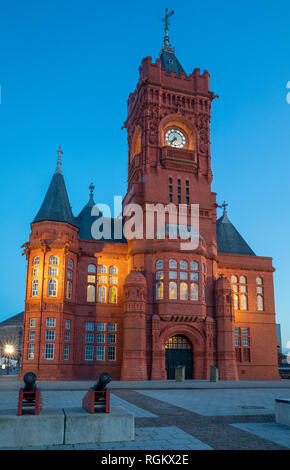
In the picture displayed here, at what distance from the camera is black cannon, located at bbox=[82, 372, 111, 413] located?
10609 mm

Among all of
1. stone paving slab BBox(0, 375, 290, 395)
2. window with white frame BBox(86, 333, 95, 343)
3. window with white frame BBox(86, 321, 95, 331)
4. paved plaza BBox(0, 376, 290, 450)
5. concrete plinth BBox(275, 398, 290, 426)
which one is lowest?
stone paving slab BBox(0, 375, 290, 395)

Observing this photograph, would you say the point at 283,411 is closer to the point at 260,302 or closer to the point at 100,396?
the point at 100,396

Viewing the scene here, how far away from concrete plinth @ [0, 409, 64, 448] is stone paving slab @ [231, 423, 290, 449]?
529 cm

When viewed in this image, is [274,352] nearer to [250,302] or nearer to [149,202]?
[250,302]

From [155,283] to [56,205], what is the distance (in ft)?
39.2

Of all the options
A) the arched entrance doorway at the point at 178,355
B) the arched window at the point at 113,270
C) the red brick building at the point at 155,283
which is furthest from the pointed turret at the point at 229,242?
the arched window at the point at 113,270

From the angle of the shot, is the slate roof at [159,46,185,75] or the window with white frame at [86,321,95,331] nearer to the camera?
the window with white frame at [86,321,95,331]

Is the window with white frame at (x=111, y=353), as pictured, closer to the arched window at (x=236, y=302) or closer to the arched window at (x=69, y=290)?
the arched window at (x=69, y=290)

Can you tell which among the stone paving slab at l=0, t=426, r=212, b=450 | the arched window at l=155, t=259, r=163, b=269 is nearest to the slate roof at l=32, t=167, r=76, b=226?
the arched window at l=155, t=259, r=163, b=269

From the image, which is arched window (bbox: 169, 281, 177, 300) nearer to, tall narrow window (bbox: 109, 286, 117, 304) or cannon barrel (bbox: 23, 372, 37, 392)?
tall narrow window (bbox: 109, 286, 117, 304)

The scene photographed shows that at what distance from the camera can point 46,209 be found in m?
39.4

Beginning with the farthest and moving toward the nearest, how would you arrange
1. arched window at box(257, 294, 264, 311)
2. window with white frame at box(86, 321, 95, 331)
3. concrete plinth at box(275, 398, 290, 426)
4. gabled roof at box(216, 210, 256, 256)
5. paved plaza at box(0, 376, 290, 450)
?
gabled roof at box(216, 210, 256, 256) < arched window at box(257, 294, 264, 311) < window with white frame at box(86, 321, 95, 331) < concrete plinth at box(275, 398, 290, 426) < paved plaza at box(0, 376, 290, 450)

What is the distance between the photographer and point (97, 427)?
403 inches
